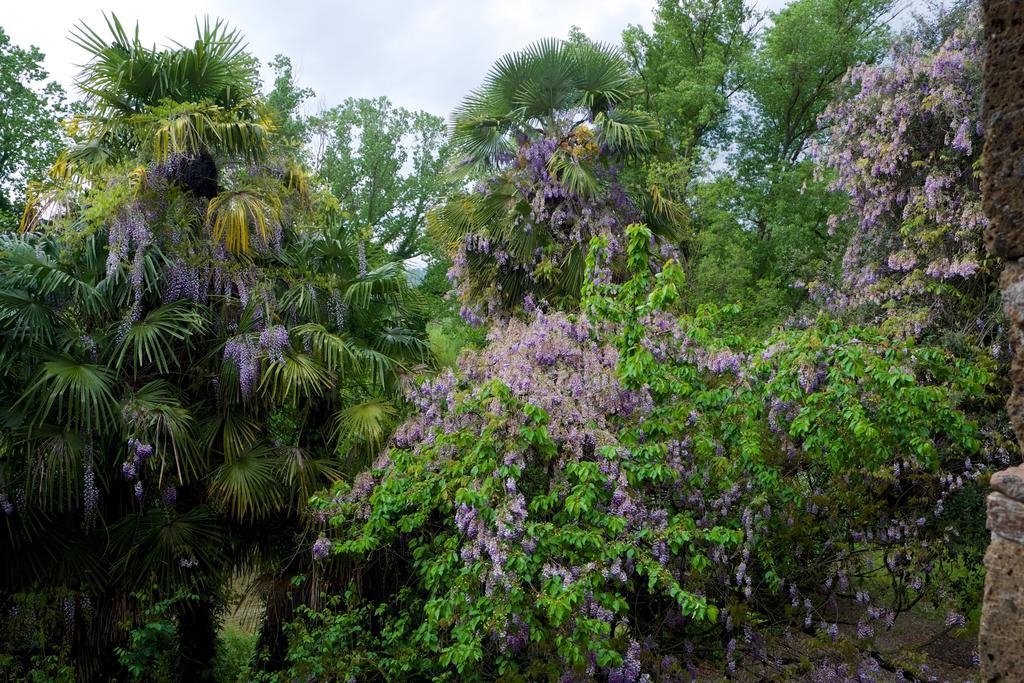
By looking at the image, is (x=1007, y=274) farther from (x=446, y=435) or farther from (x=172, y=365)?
(x=172, y=365)

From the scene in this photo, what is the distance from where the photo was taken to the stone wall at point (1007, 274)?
1.33 meters

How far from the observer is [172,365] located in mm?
7219

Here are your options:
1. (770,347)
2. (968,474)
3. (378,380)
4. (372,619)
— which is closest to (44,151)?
(378,380)

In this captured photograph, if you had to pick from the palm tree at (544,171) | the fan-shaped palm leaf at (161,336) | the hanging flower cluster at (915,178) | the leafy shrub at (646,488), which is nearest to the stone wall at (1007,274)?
the leafy shrub at (646,488)

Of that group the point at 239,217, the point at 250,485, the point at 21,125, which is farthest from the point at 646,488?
the point at 21,125

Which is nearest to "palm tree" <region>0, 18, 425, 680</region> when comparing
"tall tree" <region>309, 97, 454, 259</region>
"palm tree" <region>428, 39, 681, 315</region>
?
"palm tree" <region>428, 39, 681, 315</region>

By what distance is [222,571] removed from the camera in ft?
22.7

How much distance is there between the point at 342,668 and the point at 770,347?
13.0 feet

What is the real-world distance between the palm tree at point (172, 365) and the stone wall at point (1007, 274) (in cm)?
591

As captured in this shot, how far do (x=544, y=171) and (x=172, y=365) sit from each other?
5.86 m

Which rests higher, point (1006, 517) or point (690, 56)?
point (690, 56)

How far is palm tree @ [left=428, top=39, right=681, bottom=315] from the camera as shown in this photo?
10.8m

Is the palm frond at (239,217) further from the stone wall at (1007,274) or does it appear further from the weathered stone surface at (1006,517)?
the weathered stone surface at (1006,517)

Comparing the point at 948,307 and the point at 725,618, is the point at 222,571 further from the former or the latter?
the point at 948,307
